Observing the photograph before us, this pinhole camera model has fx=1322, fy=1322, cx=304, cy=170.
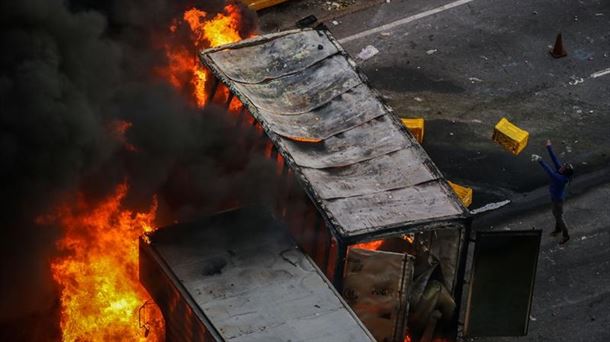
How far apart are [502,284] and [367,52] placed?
20.9ft

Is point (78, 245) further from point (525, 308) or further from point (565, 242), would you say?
point (565, 242)

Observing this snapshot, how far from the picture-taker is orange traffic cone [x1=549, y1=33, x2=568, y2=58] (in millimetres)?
19547

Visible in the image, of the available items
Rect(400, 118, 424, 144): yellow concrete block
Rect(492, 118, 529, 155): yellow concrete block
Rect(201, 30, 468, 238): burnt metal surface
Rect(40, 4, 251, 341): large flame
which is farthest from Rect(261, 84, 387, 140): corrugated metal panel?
Rect(492, 118, 529, 155): yellow concrete block

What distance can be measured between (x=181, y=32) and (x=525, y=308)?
4.81 metres

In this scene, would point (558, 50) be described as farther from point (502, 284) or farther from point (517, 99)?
point (502, 284)

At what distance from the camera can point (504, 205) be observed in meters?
16.6

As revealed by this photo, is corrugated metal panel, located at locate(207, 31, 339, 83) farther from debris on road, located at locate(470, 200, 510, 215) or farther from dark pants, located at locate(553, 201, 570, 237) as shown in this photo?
dark pants, located at locate(553, 201, 570, 237)

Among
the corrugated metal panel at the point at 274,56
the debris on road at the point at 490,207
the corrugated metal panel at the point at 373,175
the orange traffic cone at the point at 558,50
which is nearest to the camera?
the corrugated metal panel at the point at 373,175

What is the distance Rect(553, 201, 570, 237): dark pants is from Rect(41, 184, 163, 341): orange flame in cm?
511

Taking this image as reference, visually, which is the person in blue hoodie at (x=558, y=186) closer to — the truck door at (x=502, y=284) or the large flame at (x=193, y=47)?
the truck door at (x=502, y=284)

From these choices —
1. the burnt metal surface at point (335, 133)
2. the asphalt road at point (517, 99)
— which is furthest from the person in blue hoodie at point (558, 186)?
the burnt metal surface at point (335, 133)

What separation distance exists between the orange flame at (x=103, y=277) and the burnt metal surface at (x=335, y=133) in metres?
1.87

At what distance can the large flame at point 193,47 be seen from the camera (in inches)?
574

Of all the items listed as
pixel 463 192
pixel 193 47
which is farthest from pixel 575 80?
pixel 193 47
